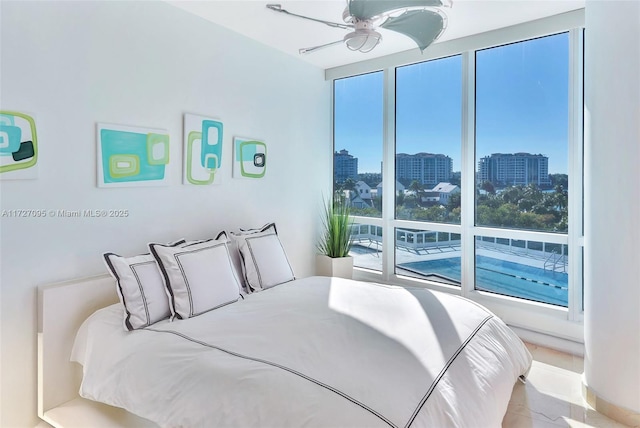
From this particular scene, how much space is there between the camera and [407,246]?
14.2 ft

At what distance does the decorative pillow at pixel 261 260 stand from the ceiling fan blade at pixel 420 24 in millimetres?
1864

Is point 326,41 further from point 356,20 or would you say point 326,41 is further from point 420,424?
point 420,424

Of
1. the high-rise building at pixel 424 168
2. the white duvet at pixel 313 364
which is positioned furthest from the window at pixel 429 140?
the white duvet at pixel 313 364

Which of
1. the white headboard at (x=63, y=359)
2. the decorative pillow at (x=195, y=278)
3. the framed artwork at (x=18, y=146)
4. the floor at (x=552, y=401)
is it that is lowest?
the floor at (x=552, y=401)

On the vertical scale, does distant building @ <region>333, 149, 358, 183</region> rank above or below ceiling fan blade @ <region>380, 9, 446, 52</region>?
below

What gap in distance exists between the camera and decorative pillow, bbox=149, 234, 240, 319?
241 cm

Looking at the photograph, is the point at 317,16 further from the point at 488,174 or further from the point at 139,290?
the point at 139,290

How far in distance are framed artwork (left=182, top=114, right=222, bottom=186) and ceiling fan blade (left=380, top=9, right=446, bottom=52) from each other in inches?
66.3

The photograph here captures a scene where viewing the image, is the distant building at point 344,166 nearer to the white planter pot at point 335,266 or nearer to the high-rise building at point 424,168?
the high-rise building at point 424,168

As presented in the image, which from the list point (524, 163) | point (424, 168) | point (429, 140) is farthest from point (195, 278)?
point (524, 163)

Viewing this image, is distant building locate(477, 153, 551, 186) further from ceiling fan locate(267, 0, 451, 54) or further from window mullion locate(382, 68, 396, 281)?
ceiling fan locate(267, 0, 451, 54)

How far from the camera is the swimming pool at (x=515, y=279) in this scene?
3361 mm

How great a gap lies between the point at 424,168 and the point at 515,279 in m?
1.43

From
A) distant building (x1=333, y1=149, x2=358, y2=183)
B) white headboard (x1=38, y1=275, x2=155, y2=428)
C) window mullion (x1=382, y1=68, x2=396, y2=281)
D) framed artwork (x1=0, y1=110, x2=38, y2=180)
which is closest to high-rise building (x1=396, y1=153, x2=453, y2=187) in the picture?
window mullion (x1=382, y1=68, x2=396, y2=281)
